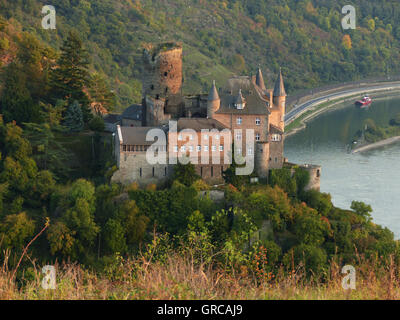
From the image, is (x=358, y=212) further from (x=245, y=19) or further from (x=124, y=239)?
(x=245, y=19)

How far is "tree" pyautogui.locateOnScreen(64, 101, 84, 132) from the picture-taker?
34406mm

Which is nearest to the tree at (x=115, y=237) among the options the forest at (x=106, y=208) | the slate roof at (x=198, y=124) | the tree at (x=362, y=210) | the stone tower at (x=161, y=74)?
the forest at (x=106, y=208)

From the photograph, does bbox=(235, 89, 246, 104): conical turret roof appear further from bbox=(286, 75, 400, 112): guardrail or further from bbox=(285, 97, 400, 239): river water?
bbox=(286, 75, 400, 112): guardrail

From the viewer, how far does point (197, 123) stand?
29.8m

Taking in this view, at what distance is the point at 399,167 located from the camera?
54.4 m

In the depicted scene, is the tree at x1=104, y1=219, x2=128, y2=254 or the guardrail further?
the guardrail

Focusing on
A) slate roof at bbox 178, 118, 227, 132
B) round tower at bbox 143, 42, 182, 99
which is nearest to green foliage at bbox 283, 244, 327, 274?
slate roof at bbox 178, 118, 227, 132

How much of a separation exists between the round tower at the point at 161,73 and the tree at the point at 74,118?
151 inches

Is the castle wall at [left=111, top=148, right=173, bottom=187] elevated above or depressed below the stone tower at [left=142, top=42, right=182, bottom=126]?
below

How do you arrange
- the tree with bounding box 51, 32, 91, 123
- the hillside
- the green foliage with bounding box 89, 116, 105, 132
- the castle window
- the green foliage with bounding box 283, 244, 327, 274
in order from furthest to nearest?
the hillside, the tree with bounding box 51, 32, 91, 123, the green foliage with bounding box 89, 116, 105, 132, the castle window, the green foliage with bounding box 283, 244, 327, 274

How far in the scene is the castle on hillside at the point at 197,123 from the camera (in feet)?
96.1

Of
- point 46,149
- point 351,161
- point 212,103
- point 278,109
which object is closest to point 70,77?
point 46,149

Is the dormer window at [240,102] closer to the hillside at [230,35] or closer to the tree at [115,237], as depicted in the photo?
the tree at [115,237]

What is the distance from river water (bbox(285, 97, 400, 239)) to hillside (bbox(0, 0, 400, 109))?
49.2 feet
